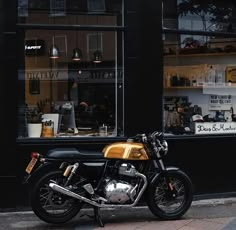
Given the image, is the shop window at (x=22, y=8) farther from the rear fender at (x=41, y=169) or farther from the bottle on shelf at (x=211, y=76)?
the bottle on shelf at (x=211, y=76)

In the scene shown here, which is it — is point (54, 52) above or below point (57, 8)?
below

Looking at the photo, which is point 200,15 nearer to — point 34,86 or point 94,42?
point 94,42

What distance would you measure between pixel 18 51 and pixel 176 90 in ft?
8.58

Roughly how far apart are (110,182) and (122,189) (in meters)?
0.18

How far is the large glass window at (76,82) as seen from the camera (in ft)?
27.1

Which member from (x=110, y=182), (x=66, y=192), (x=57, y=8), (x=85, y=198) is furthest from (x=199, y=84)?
(x=66, y=192)

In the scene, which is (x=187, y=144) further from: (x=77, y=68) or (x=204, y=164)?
(x=77, y=68)

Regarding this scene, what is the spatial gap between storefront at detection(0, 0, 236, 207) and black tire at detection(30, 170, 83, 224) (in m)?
1.17

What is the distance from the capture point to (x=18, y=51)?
802cm

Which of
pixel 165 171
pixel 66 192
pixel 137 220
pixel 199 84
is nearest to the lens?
pixel 66 192

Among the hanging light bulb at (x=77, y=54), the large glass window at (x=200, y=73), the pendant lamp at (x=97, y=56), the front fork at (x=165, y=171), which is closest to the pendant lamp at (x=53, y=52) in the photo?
the hanging light bulb at (x=77, y=54)

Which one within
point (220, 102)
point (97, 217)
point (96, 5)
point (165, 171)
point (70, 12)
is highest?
point (96, 5)

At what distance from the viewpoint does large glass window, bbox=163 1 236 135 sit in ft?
28.9

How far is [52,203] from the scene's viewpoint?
22.7ft
